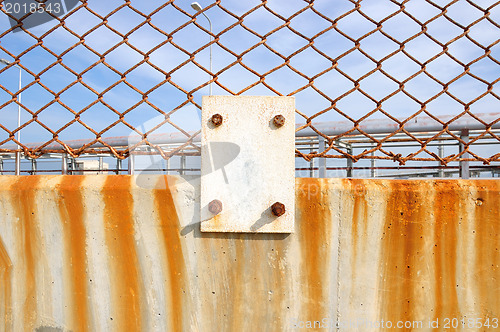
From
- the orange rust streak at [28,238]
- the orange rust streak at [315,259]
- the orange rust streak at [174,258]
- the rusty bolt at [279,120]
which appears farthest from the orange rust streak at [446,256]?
the orange rust streak at [28,238]

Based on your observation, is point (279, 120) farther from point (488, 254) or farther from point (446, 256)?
point (488, 254)

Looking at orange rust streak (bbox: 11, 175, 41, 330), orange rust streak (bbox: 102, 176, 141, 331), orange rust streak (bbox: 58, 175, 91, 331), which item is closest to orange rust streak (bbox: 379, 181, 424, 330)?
orange rust streak (bbox: 102, 176, 141, 331)

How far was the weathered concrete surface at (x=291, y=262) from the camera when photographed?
102cm

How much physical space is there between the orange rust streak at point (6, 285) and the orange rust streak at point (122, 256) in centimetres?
40

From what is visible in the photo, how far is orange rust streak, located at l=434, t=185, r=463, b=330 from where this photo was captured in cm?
102

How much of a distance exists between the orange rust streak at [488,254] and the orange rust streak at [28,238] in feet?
5.13

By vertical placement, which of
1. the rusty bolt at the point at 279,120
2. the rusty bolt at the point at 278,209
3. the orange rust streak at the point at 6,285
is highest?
the rusty bolt at the point at 279,120

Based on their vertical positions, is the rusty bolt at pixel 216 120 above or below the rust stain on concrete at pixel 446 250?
above

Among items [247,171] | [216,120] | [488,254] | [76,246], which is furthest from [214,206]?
[488,254]

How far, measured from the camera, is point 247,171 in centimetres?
101

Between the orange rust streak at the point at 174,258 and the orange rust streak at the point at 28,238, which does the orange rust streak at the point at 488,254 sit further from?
the orange rust streak at the point at 28,238

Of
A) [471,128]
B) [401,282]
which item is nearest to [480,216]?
[401,282]

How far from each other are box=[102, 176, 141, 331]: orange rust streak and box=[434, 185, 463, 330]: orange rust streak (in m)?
1.05

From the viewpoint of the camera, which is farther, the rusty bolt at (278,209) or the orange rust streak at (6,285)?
the orange rust streak at (6,285)
